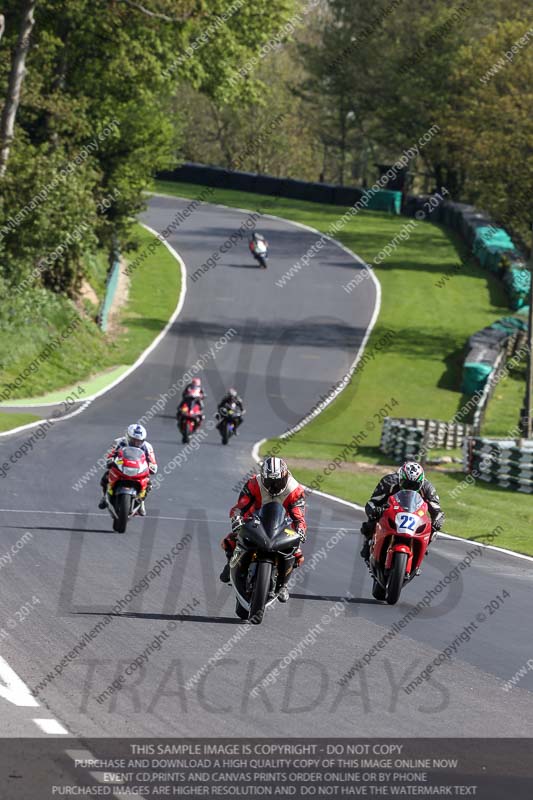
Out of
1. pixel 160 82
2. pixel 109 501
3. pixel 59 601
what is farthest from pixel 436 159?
pixel 59 601

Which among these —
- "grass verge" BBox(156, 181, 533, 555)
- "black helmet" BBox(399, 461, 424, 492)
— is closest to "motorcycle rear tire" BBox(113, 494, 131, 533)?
"black helmet" BBox(399, 461, 424, 492)

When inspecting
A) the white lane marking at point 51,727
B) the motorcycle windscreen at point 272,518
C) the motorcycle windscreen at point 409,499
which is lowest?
the white lane marking at point 51,727

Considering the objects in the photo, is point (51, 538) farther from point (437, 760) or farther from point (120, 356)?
point (120, 356)

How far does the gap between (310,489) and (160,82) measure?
22.9m

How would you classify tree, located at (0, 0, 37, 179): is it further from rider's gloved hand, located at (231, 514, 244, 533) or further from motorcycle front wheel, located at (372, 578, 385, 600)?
rider's gloved hand, located at (231, 514, 244, 533)

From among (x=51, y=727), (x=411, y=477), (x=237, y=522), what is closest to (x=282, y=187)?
(x=411, y=477)

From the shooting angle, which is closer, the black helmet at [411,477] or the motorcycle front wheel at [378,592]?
the black helmet at [411,477]

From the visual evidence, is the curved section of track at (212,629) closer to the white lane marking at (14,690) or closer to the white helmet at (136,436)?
the white lane marking at (14,690)

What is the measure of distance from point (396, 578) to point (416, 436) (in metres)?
18.8

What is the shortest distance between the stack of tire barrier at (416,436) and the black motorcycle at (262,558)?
752 inches

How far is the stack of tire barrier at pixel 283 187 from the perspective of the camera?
264 ft

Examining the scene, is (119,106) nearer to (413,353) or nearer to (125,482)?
(413,353)

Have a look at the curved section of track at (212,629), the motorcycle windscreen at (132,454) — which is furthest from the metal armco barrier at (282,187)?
the motorcycle windscreen at (132,454)

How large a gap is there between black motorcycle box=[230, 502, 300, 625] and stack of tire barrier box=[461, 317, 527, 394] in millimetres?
30338
